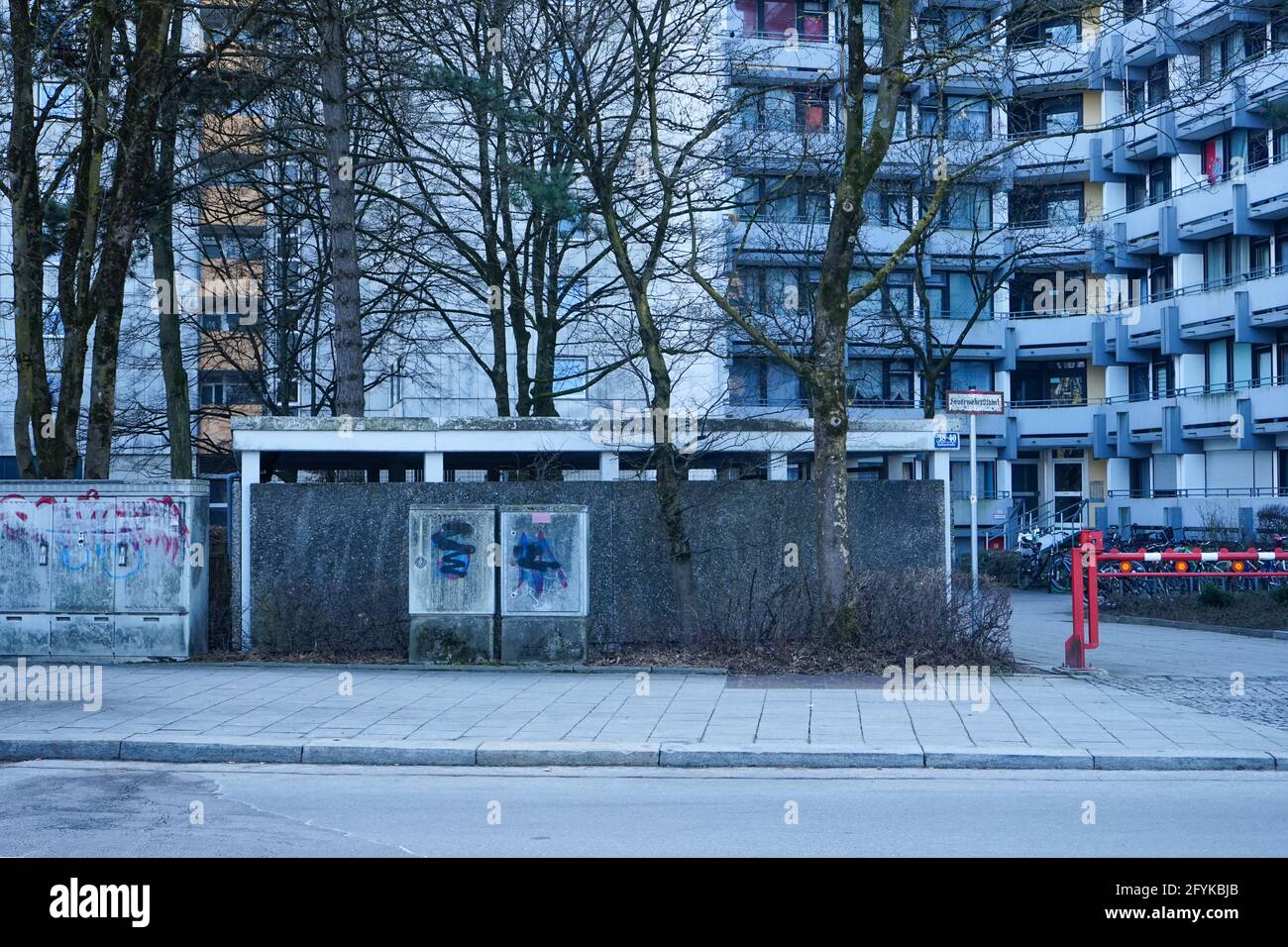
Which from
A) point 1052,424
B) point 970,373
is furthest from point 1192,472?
point 970,373

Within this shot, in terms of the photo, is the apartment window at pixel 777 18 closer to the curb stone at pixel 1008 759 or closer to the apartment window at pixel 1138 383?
the apartment window at pixel 1138 383

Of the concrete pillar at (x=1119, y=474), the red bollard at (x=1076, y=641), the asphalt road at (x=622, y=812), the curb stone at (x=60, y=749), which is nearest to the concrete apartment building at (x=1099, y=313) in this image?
the concrete pillar at (x=1119, y=474)

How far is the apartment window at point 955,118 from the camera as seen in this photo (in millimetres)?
16406

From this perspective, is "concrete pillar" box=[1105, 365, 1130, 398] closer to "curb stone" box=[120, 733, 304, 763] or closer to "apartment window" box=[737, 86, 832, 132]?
"apartment window" box=[737, 86, 832, 132]

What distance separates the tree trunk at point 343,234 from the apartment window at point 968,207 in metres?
17.2

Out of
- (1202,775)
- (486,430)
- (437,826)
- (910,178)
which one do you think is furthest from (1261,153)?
(437,826)

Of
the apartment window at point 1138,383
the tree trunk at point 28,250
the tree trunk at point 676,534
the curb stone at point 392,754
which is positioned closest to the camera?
the curb stone at point 392,754

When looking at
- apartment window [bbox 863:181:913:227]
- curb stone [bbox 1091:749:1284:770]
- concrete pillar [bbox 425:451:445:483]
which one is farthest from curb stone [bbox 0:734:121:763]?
apartment window [bbox 863:181:913:227]

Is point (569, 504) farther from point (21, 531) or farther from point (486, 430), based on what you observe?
point (21, 531)

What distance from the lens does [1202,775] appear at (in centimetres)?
945

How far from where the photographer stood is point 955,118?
31719 millimetres

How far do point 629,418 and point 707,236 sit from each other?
733 cm

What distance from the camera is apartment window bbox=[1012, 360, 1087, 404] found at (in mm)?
52688

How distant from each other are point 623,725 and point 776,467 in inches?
316
